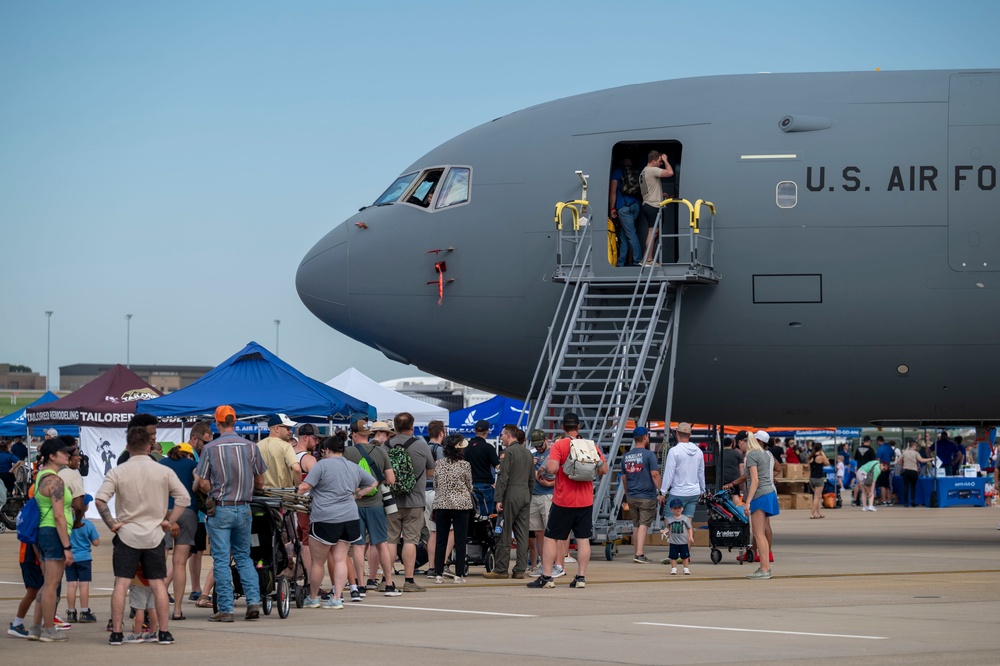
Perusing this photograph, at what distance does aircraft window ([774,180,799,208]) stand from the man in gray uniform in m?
5.28

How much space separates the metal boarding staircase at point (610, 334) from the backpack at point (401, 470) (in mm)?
3391

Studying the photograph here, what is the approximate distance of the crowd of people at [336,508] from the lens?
433 inches

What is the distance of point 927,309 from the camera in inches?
719

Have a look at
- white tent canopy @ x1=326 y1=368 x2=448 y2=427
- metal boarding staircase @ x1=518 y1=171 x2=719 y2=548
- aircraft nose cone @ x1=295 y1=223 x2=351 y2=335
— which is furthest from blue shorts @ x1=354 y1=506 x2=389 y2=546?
white tent canopy @ x1=326 y1=368 x2=448 y2=427

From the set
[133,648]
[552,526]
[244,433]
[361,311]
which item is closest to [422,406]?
[244,433]

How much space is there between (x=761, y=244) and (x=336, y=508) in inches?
320

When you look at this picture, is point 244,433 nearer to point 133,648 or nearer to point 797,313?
point 797,313

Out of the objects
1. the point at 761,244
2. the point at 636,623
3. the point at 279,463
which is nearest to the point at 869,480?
the point at 761,244

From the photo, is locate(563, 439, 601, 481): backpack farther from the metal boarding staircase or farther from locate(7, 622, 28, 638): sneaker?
locate(7, 622, 28, 638): sneaker

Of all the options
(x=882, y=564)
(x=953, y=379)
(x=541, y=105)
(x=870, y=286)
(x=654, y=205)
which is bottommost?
(x=882, y=564)

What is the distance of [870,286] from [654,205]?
3222 millimetres

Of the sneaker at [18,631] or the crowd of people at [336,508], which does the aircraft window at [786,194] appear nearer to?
the crowd of people at [336,508]

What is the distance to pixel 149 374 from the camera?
11781cm

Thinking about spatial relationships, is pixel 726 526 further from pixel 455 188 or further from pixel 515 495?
pixel 455 188
